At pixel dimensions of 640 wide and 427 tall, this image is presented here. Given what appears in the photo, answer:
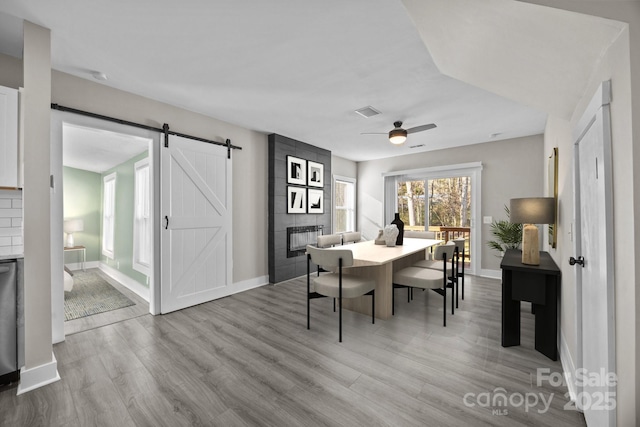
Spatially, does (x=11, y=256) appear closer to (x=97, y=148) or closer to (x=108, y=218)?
(x=97, y=148)

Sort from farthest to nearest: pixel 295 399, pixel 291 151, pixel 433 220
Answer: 1. pixel 433 220
2. pixel 291 151
3. pixel 295 399

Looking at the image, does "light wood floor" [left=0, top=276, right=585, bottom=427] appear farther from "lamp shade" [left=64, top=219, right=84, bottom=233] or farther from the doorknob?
"lamp shade" [left=64, top=219, right=84, bottom=233]

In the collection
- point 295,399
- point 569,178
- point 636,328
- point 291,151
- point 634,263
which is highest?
point 291,151

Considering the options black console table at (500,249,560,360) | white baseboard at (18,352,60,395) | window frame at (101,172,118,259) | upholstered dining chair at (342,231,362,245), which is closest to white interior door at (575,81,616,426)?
black console table at (500,249,560,360)

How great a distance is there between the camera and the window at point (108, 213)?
5.42 metres

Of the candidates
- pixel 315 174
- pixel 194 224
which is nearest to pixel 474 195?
pixel 315 174

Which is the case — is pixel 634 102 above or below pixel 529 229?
above

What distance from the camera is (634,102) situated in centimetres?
93

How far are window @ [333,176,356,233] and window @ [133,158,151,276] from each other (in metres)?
3.75

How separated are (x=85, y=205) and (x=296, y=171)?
516 cm

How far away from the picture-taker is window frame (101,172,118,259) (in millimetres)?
5352

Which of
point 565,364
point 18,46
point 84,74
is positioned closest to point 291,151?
point 84,74

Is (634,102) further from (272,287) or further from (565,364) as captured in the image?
(272,287)

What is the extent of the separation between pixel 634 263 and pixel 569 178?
4.80 feet
